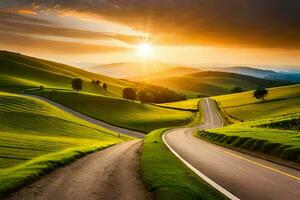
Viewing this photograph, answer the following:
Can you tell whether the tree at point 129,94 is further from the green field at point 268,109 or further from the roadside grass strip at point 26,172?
the roadside grass strip at point 26,172

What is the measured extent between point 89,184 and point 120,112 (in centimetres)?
11782

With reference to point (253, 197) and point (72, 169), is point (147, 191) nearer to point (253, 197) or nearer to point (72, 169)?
point (253, 197)

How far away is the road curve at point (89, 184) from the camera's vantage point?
49.2 feet

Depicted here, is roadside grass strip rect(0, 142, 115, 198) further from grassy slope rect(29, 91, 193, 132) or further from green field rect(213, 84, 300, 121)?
green field rect(213, 84, 300, 121)

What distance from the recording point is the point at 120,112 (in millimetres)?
134875

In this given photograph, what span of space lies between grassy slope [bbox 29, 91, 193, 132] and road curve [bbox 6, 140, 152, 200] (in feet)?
279

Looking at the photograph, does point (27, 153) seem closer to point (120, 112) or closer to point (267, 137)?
point (267, 137)

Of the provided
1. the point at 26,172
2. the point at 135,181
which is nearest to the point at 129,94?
the point at 26,172

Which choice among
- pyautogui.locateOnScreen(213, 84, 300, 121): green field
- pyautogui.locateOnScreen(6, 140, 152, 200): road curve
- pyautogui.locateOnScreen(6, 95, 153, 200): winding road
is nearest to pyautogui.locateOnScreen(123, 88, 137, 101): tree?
pyautogui.locateOnScreen(213, 84, 300, 121): green field

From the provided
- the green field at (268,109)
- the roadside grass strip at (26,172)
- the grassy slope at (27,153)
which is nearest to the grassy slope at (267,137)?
the grassy slope at (27,153)

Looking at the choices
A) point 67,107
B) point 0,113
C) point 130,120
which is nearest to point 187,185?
point 0,113

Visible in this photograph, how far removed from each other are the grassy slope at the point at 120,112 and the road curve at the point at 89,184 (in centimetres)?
8489

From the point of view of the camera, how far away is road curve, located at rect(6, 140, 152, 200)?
49.2 feet

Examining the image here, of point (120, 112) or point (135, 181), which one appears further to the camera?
point (120, 112)
